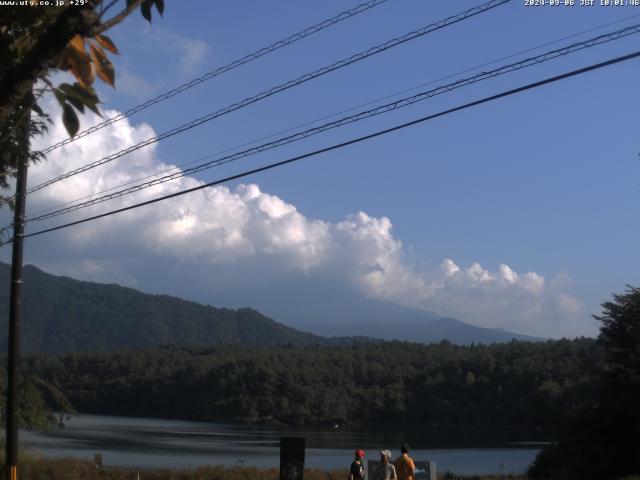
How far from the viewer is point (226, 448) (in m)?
58.1

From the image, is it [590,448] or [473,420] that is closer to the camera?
[590,448]

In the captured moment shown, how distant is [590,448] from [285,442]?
81.4 feet

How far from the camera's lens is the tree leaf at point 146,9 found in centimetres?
470

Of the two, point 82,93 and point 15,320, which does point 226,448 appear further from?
point 82,93

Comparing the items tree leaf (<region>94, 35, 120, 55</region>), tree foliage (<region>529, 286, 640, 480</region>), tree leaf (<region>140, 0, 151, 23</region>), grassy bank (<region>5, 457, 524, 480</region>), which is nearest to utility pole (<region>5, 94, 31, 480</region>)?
grassy bank (<region>5, 457, 524, 480</region>)

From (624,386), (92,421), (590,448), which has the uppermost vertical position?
(624,386)

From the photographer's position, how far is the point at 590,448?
128 feet

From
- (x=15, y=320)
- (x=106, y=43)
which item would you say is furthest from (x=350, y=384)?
(x=106, y=43)

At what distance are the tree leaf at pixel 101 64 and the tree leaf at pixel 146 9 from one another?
0.74 m

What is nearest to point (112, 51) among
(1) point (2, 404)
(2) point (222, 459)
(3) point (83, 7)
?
(3) point (83, 7)

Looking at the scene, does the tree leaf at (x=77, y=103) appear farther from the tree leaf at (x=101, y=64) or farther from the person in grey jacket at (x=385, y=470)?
the person in grey jacket at (x=385, y=470)

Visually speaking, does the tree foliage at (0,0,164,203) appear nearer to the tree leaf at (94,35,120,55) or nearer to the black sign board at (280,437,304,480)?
the tree leaf at (94,35,120,55)

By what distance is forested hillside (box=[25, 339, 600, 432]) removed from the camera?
73188 millimetres

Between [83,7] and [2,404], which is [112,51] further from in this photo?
[2,404]
